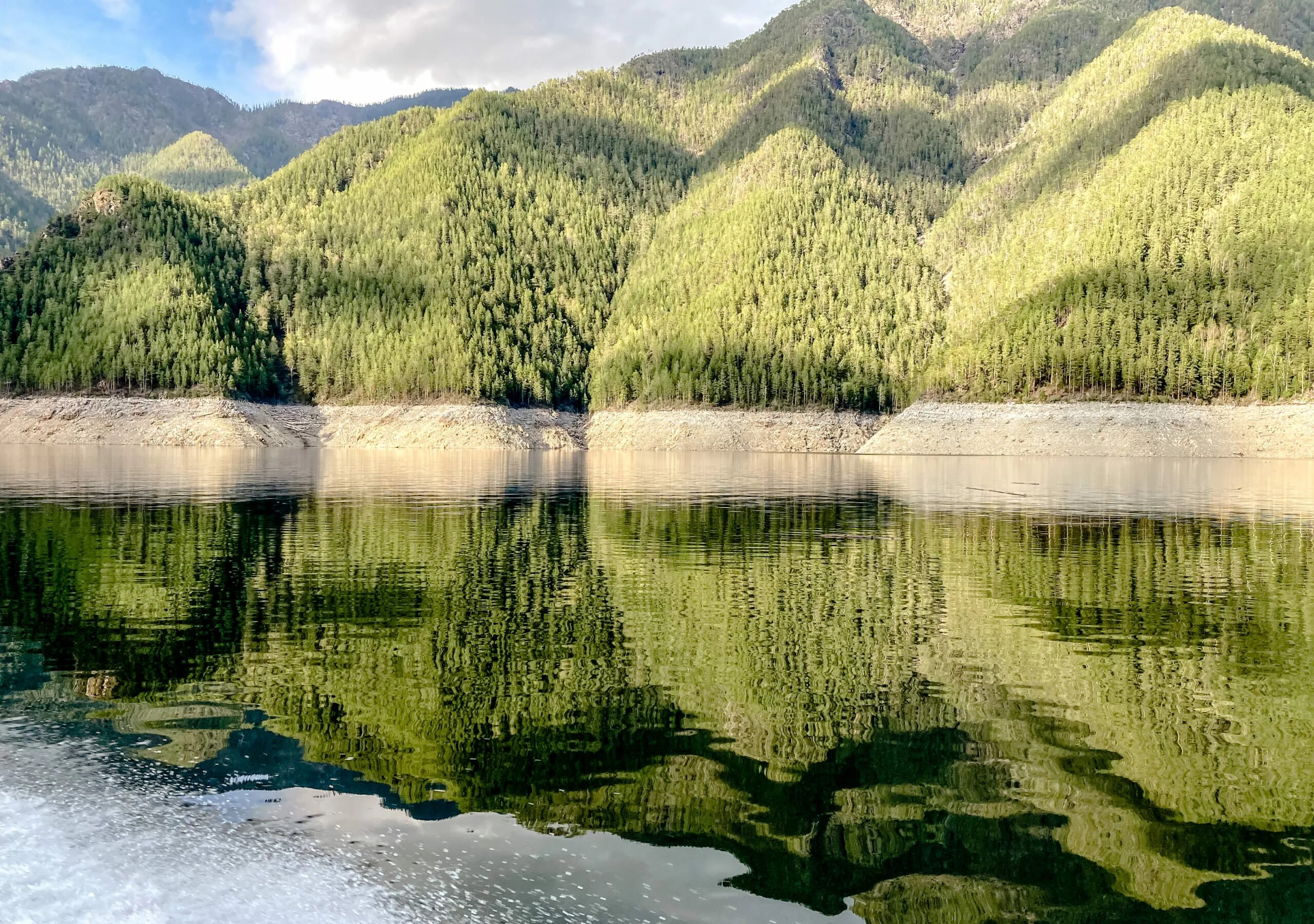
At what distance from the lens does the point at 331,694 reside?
56.6 feet

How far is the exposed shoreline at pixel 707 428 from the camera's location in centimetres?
14362

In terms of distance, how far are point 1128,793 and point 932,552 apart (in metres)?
23.4

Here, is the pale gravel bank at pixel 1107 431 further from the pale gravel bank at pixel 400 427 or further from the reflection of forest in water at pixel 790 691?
the reflection of forest in water at pixel 790 691

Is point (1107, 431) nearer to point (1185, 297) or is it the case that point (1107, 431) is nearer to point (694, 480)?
point (1185, 297)

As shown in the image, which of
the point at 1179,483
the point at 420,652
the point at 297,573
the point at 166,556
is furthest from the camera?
the point at 1179,483

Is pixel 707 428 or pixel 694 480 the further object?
pixel 707 428

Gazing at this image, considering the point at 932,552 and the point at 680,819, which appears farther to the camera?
the point at 932,552

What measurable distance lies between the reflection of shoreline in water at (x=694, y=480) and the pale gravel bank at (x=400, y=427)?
84.9 feet

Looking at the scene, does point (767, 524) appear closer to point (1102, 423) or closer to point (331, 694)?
point (331, 694)

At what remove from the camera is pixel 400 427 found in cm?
18775

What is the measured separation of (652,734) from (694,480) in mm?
69319

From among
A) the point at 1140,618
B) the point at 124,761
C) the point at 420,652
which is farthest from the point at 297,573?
the point at 1140,618

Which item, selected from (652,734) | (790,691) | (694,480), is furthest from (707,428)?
(652,734)

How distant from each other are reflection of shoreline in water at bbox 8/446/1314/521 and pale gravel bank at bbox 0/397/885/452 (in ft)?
84.9
